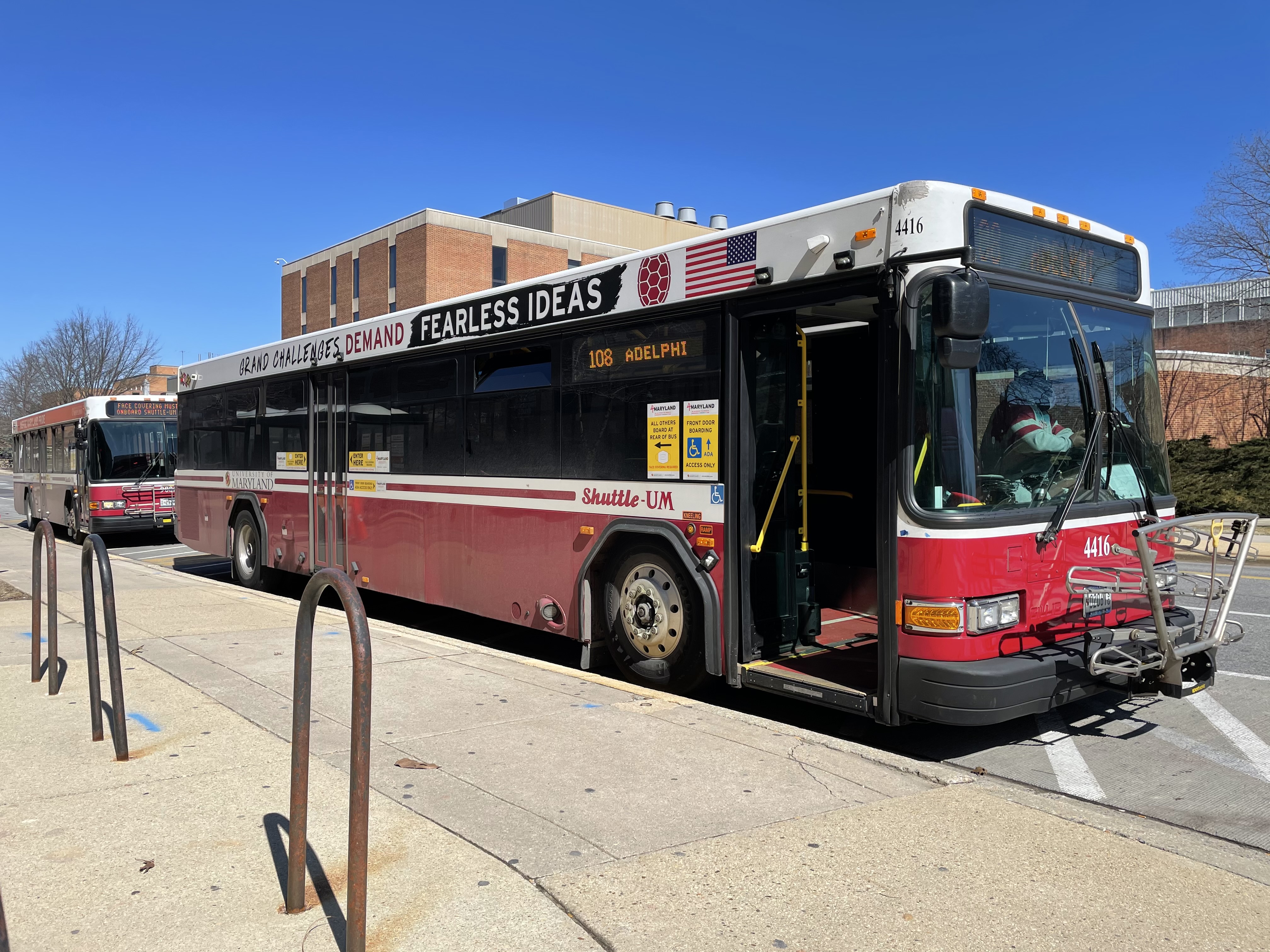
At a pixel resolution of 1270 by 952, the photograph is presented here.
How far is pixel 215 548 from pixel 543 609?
7574 millimetres

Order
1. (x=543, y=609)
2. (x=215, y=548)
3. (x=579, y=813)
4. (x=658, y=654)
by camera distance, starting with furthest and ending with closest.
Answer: (x=215, y=548) → (x=543, y=609) → (x=658, y=654) → (x=579, y=813)

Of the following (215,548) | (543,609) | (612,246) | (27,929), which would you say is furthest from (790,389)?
(612,246)

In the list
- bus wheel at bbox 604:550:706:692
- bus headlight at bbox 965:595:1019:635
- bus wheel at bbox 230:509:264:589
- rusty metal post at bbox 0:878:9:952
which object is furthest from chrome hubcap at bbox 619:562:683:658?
bus wheel at bbox 230:509:264:589

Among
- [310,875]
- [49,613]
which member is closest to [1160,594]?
[310,875]

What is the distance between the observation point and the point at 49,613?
653 centimetres

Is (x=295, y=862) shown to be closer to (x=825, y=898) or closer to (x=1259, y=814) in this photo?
(x=825, y=898)

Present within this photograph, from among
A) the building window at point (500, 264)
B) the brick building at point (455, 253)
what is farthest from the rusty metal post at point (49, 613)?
the building window at point (500, 264)

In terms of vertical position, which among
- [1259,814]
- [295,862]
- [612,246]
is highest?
[612,246]

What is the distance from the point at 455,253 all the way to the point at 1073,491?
53.8m

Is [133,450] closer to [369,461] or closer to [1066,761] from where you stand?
[369,461]

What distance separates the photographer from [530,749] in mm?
5316

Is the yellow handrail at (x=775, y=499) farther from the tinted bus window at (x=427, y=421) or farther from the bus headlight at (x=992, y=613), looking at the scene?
the tinted bus window at (x=427, y=421)

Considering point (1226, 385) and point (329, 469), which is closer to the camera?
point (329, 469)

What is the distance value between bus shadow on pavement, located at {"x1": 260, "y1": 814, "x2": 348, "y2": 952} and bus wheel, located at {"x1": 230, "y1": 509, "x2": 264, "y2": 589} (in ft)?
27.2
